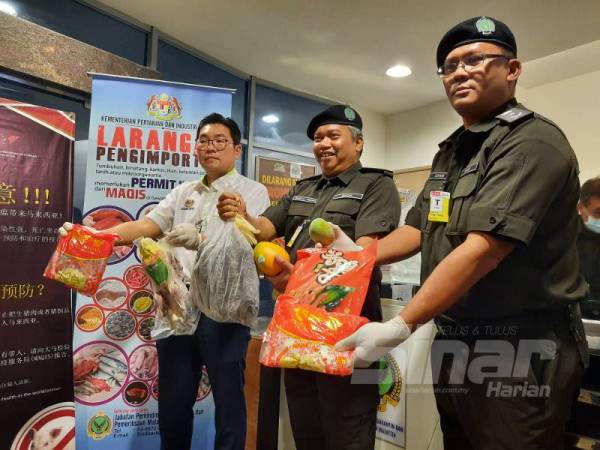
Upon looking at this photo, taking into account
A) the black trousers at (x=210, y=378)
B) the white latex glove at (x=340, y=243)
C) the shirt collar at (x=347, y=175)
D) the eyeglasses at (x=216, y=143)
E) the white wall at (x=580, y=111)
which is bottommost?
the black trousers at (x=210, y=378)

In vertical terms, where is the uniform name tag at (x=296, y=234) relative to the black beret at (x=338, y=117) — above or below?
below

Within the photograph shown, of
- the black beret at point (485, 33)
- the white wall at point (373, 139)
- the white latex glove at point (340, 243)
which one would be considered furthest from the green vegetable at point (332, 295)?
the white wall at point (373, 139)

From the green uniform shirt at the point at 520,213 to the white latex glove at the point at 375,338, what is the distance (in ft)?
0.67

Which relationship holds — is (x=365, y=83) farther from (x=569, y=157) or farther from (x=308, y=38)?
(x=569, y=157)

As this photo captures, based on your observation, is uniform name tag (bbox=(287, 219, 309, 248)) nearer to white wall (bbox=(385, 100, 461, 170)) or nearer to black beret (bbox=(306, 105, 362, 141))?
black beret (bbox=(306, 105, 362, 141))

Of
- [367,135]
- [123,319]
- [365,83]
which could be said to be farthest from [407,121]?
[123,319]

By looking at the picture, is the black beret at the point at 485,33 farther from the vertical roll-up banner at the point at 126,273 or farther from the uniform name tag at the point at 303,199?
the vertical roll-up banner at the point at 126,273

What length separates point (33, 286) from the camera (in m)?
2.12

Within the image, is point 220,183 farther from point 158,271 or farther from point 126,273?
point 126,273

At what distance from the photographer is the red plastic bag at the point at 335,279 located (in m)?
1.16

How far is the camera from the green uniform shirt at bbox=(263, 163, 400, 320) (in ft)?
4.67

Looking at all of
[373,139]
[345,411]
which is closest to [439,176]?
[345,411]

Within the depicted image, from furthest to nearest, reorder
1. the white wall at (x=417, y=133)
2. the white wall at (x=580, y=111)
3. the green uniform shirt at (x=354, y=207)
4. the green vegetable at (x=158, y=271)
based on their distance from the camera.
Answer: the white wall at (x=417, y=133), the white wall at (x=580, y=111), the green vegetable at (x=158, y=271), the green uniform shirt at (x=354, y=207)

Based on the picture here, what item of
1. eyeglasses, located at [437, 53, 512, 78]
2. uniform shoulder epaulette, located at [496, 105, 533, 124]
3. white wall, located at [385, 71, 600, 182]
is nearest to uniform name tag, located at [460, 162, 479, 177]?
uniform shoulder epaulette, located at [496, 105, 533, 124]
